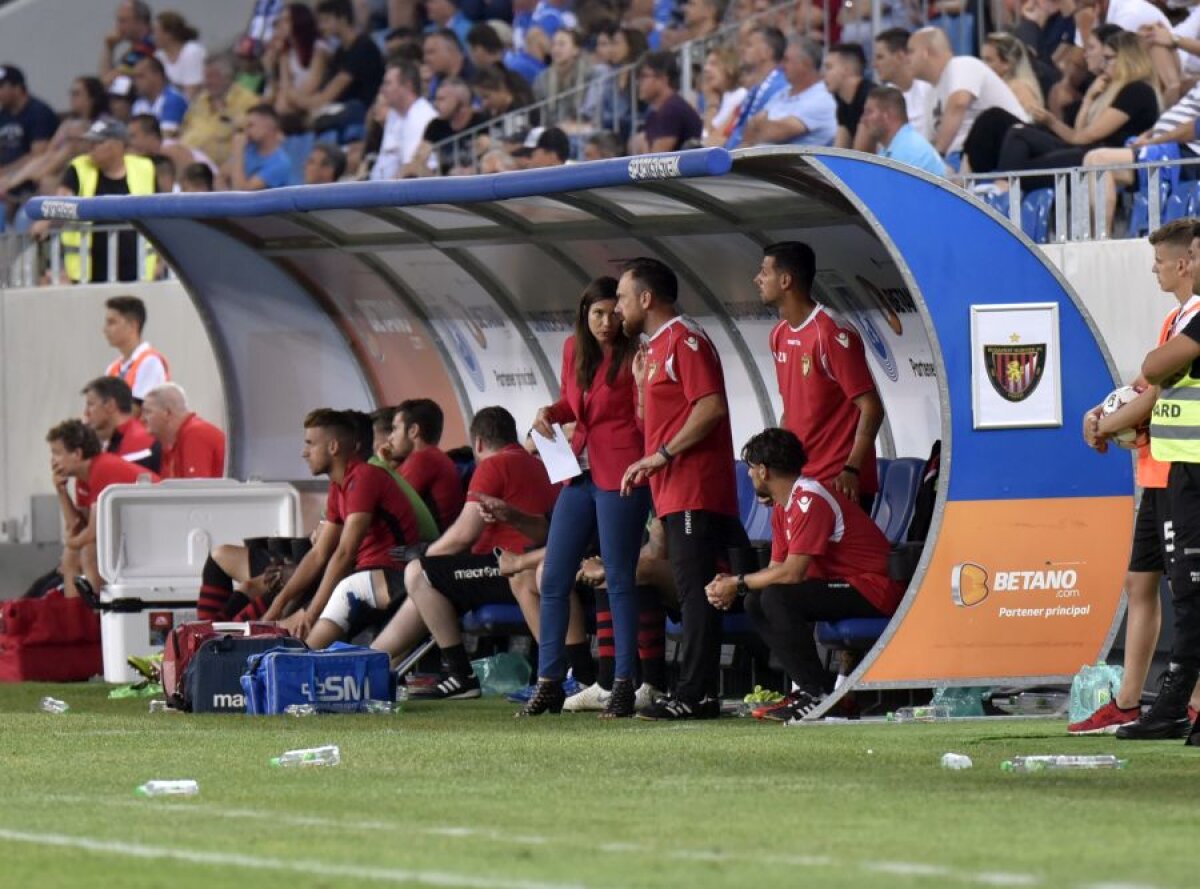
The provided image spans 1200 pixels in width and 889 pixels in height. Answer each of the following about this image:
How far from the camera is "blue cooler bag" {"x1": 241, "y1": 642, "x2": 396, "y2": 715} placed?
1214cm

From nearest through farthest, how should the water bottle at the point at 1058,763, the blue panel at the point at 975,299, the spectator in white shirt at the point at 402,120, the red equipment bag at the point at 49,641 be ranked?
the water bottle at the point at 1058,763 → the blue panel at the point at 975,299 → the red equipment bag at the point at 49,641 → the spectator in white shirt at the point at 402,120

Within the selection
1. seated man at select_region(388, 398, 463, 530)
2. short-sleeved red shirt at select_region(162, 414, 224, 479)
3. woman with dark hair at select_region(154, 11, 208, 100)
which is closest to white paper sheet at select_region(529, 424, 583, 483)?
seated man at select_region(388, 398, 463, 530)

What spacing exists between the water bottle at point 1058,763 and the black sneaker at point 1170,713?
1.12 metres

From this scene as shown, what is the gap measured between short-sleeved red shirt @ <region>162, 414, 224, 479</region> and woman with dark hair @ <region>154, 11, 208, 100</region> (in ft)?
30.9

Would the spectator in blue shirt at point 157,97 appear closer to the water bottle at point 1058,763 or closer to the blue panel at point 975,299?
the blue panel at point 975,299

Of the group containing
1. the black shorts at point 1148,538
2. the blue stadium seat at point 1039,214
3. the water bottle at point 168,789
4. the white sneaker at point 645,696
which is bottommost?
the white sneaker at point 645,696

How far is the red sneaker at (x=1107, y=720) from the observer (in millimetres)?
10258

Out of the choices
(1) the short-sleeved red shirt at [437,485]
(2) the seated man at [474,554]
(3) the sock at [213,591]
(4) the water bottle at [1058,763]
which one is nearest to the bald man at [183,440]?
(3) the sock at [213,591]

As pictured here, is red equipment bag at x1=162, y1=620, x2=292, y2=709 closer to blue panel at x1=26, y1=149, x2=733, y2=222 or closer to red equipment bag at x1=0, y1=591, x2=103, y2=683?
blue panel at x1=26, y1=149, x2=733, y2=222

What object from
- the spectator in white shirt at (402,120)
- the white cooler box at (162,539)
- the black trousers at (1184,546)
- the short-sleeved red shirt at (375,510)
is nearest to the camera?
the black trousers at (1184,546)

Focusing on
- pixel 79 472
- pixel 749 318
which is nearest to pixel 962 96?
pixel 749 318

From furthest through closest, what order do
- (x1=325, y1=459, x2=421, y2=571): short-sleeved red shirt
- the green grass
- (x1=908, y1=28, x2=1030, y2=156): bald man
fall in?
(x1=908, y1=28, x2=1030, y2=156): bald man → (x1=325, y1=459, x2=421, y2=571): short-sleeved red shirt → the green grass

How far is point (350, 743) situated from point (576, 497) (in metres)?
2.12

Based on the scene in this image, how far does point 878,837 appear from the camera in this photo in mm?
6684
